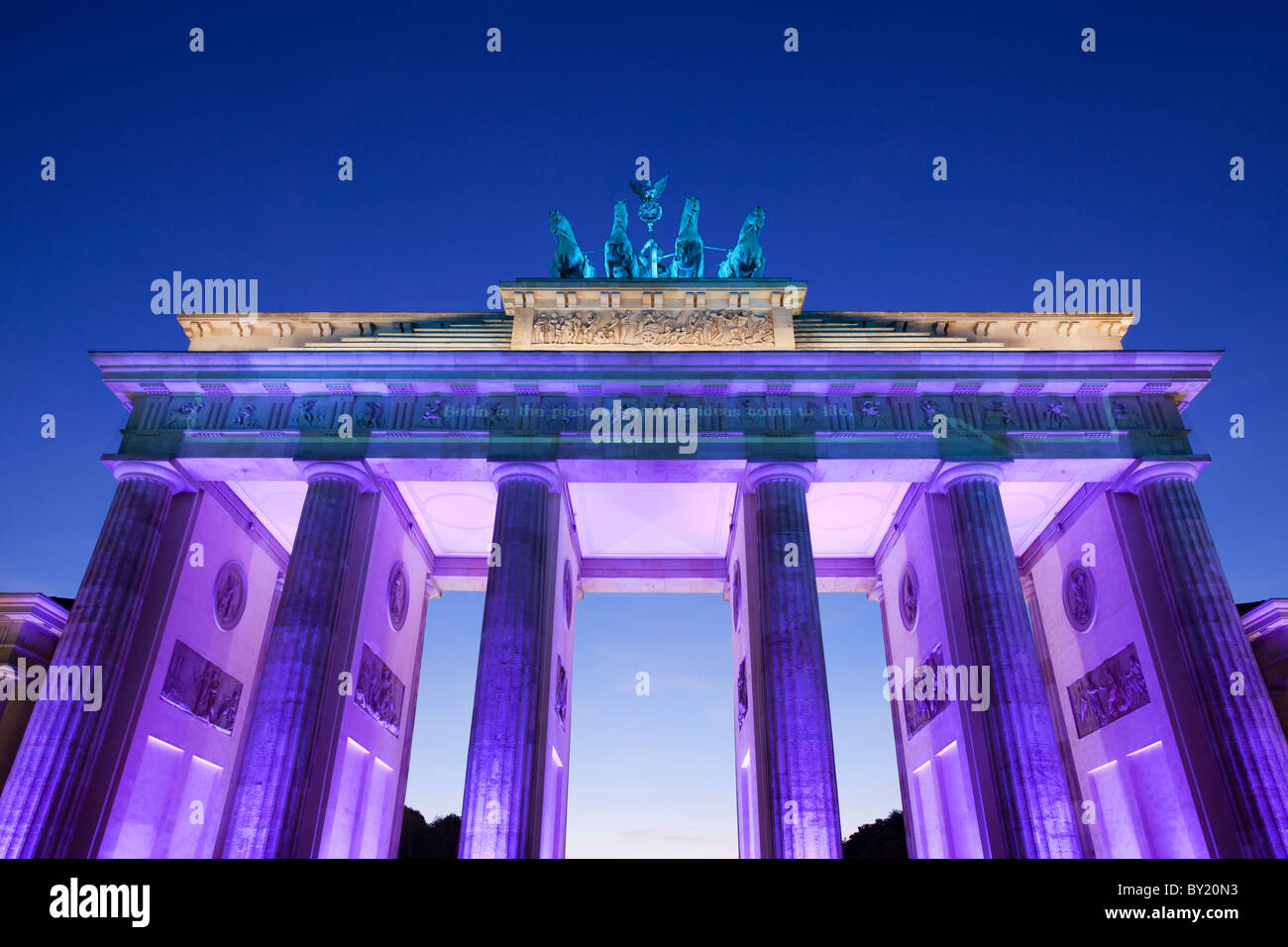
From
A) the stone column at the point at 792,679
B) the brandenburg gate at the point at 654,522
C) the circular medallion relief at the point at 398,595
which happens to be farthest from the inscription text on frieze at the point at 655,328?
the circular medallion relief at the point at 398,595

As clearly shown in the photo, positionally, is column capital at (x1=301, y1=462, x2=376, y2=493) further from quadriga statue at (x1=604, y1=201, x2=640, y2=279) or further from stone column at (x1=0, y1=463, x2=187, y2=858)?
quadriga statue at (x1=604, y1=201, x2=640, y2=279)

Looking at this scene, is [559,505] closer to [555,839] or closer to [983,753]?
[555,839]

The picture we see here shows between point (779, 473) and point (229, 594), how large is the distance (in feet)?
48.1

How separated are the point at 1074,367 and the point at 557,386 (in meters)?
12.7

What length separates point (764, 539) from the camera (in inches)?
681

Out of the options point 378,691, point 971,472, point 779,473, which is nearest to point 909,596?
point 971,472

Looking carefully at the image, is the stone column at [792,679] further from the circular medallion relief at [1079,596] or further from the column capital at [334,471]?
the column capital at [334,471]

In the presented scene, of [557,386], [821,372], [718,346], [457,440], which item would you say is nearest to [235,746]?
[457,440]

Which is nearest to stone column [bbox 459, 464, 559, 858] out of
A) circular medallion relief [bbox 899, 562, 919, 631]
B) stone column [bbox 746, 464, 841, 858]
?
stone column [bbox 746, 464, 841, 858]

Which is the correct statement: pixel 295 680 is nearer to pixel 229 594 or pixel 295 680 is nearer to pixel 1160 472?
pixel 229 594

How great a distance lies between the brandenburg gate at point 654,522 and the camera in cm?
1528

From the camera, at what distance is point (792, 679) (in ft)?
51.5

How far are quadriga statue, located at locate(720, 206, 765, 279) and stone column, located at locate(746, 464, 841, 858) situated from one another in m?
6.39

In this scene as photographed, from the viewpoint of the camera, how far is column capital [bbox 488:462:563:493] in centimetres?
1788
